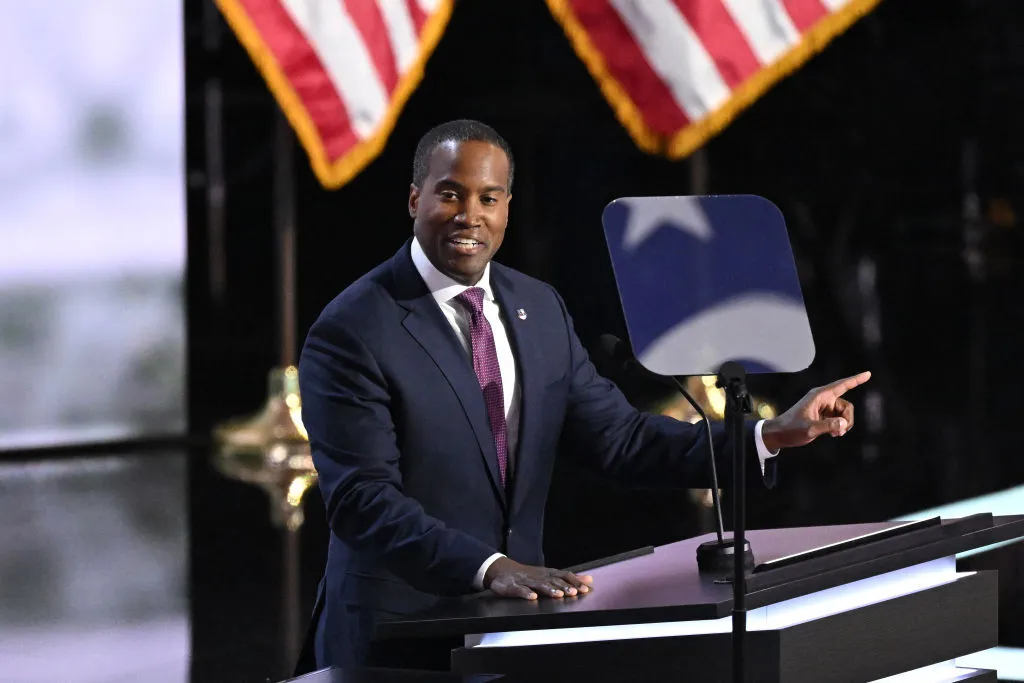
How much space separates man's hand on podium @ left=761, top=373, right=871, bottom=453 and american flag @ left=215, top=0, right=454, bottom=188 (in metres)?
3.12

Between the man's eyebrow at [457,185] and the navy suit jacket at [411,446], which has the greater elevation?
the man's eyebrow at [457,185]

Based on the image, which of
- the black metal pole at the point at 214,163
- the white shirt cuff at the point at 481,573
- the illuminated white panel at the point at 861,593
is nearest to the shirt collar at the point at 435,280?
the white shirt cuff at the point at 481,573

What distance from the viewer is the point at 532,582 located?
203 centimetres

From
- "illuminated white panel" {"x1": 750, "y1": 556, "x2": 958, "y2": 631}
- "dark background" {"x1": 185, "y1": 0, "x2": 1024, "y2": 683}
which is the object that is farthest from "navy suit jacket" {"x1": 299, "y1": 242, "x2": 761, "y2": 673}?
"dark background" {"x1": 185, "y1": 0, "x2": 1024, "y2": 683}

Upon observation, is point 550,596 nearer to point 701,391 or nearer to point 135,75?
point 701,391

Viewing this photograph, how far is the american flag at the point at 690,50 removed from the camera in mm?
5770

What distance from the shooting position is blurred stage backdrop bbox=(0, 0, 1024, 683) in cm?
496

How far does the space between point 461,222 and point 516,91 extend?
19.6ft

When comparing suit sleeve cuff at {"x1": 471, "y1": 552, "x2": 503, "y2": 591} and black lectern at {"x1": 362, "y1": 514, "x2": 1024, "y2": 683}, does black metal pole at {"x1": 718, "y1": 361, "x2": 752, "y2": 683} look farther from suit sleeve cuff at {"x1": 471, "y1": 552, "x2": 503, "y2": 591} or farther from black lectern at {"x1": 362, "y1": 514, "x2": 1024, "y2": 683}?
suit sleeve cuff at {"x1": 471, "y1": 552, "x2": 503, "y2": 591}

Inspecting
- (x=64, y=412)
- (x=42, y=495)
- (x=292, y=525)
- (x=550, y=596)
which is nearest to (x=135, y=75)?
(x=64, y=412)

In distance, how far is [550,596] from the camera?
2.00 metres

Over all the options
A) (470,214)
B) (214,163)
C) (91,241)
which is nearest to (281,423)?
(91,241)

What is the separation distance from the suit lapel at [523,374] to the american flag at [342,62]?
116 inches

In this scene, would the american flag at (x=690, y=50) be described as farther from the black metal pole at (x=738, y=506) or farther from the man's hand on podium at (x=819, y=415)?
the black metal pole at (x=738, y=506)
